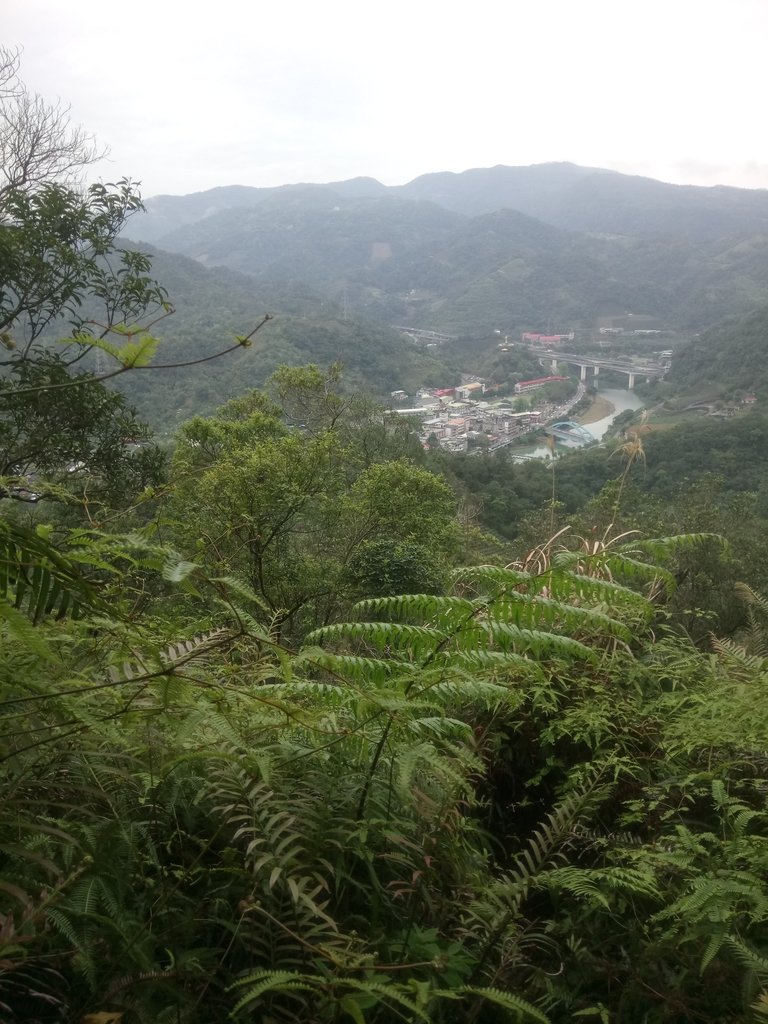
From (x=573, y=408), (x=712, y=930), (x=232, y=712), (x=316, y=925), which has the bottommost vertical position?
(x=573, y=408)

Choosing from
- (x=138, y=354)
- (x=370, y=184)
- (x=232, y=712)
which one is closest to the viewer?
(x=138, y=354)

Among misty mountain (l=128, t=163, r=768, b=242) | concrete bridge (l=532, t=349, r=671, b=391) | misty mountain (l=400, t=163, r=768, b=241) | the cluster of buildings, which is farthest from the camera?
misty mountain (l=400, t=163, r=768, b=241)

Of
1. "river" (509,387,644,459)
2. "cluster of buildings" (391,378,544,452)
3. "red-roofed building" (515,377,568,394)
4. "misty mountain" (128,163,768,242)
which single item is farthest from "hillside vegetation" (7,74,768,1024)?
"misty mountain" (128,163,768,242)

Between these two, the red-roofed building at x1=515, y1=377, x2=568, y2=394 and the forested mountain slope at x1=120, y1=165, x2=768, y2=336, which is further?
the forested mountain slope at x1=120, y1=165, x2=768, y2=336

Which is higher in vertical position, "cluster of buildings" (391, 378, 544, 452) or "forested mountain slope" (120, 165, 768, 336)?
"forested mountain slope" (120, 165, 768, 336)

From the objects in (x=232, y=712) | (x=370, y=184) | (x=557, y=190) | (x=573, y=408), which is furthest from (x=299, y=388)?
(x=370, y=184)

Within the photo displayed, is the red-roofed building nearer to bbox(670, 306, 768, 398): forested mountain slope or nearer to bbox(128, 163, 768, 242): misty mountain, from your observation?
bbox(670, 306, 768, 398): forested mountain slope

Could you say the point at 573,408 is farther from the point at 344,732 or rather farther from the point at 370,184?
the point at 370,184

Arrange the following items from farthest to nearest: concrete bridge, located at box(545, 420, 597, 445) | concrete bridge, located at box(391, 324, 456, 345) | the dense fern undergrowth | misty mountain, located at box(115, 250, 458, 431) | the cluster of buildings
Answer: concrete bridge, located at box(391, 324, 456, 345)
concrete bridge, located at box(545, 420, 597, 445)
the cluster of buildings
misty mountain, located at box(115, 250, 458, 431)
the dense fern undergrowth
